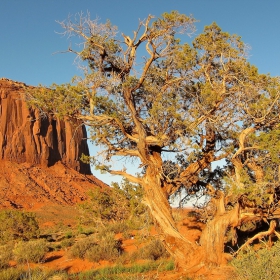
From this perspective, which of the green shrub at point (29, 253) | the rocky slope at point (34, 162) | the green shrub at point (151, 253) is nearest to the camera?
the green shrub at point (151, 253)

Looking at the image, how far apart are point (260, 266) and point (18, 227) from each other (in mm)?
21313

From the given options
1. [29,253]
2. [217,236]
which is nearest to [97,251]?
[29,253]

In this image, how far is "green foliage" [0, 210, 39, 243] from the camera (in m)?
23.5

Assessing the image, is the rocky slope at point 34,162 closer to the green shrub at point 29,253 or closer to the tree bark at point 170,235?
the green shrub at point 29,253

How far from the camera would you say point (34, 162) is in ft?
235

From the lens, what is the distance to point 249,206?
9.79 metres

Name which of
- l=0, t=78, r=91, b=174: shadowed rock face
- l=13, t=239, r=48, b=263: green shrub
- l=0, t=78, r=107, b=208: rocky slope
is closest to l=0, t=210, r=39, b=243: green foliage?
l=13, t=239, r=48, b=263: green shrub

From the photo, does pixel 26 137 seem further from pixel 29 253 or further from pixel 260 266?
pixel 260 266

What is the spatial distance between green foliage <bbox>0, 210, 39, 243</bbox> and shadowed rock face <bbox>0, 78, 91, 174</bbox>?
44.1 metres

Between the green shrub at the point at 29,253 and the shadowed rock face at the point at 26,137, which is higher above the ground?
the shadowed rock face at the point at 26,137

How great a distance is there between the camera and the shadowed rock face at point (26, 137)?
71000 millimetres

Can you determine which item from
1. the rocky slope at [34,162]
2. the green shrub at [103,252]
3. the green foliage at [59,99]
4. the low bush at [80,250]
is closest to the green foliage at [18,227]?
the low bush at [80,250]

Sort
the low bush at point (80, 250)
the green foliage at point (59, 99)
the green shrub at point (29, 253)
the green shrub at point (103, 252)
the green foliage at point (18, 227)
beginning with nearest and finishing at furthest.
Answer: the green foliage at point (59, 99)
the green shrub at point (103, 252)
the green shrub at point (29, 253)
the low bush at point (80, 250)
the green foliage at point (18, 227)

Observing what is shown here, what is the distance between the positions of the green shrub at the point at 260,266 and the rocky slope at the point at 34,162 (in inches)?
2017
